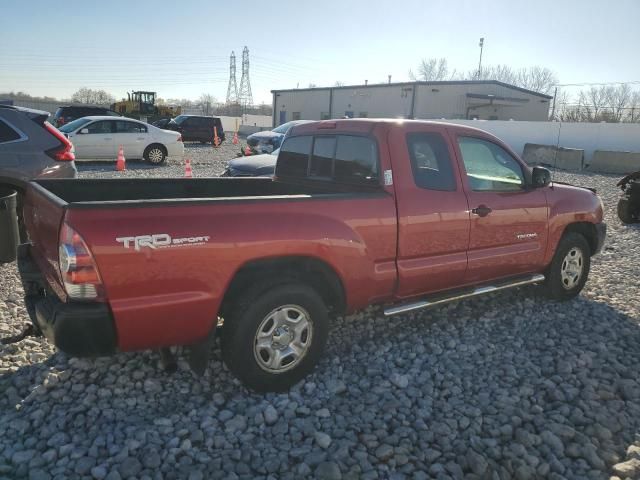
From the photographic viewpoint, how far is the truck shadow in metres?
3.06

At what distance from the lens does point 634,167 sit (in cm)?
2028

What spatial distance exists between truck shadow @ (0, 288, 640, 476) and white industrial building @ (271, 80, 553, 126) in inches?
1378

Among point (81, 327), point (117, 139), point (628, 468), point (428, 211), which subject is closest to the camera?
point (81, 327)

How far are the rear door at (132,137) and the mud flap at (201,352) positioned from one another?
14.6 m

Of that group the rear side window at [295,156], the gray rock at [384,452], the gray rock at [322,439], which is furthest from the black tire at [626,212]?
Answer: the gray rock at [322,439]

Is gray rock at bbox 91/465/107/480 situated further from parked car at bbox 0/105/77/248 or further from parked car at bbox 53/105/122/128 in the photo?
parked car at bbox 53/105/122/128

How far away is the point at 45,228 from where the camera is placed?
10.4 feet

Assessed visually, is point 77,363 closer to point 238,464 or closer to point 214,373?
point 214,373

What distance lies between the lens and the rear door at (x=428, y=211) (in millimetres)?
3924

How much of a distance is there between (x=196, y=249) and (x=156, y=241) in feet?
0.77

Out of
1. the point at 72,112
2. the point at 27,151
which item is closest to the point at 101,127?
the point at 72,112

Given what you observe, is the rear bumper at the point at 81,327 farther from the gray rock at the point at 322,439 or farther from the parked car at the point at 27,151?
the parked car at the point at 27,151

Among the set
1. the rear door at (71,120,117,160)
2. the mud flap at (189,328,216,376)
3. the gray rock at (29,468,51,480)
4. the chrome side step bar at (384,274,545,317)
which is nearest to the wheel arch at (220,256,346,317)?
the mud flap at (189,328,216,376)

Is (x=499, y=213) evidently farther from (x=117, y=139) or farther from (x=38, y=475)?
(x=117, y=139)
